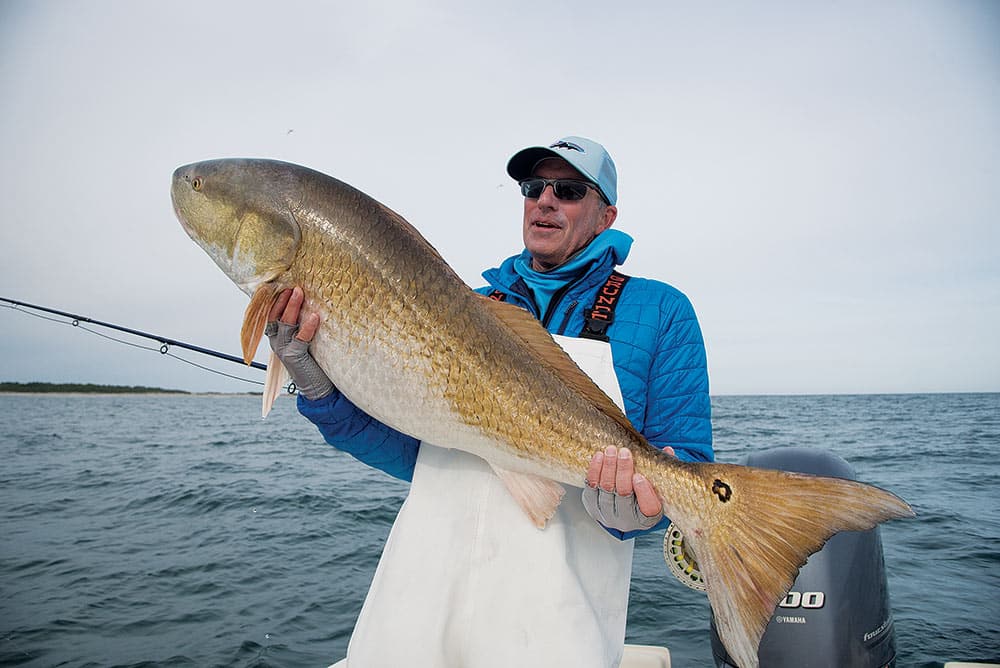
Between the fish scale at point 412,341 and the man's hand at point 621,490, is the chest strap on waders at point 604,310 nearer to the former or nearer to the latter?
the fish scale at point 412,341

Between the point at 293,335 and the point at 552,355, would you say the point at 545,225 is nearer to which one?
the point at 552,355

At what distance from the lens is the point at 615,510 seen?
2.43 metres

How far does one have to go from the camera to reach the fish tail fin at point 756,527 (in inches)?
81.3

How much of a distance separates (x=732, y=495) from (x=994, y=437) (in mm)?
32331

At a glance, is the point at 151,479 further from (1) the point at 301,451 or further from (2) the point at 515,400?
(2) the point at 515,400

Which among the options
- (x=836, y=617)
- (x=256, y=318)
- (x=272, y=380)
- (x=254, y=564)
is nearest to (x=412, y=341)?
(x=256, y=318)

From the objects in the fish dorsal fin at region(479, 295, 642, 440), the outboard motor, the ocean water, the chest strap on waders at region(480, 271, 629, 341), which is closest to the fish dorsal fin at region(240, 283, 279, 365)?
the fish dorsal fin at region(479, 295, 642, 440)

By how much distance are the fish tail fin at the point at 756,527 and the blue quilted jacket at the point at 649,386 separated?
41cm

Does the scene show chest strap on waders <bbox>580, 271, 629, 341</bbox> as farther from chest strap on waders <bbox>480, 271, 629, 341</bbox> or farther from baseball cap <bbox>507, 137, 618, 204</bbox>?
baseball cap <bbox>507, 137, 618, 204</bbox>

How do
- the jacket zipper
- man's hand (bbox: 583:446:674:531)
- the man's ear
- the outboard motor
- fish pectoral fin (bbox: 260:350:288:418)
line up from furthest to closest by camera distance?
the outboard motor
the man's ear
the jacket zipper
fish pectoral fin (bbox: 260:350:288:418)
man's hand (bbox: 583:446:674:531)

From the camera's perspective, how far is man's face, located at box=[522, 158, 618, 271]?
10.2ft

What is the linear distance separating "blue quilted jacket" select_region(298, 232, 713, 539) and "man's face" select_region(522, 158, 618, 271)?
344 millimetres

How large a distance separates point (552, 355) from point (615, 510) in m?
0.68

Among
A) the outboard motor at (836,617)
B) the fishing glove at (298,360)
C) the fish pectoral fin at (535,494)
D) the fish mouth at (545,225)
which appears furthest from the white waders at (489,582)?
the outboard motor at (836,617)
